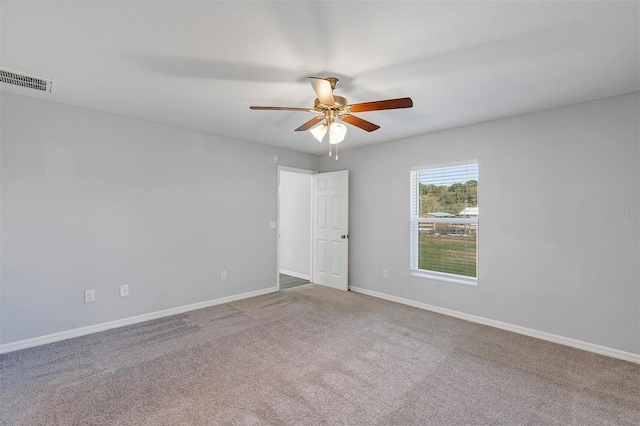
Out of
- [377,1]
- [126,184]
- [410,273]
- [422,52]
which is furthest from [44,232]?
[410,273]

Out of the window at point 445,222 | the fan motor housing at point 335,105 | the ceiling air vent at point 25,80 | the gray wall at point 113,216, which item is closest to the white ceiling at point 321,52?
the ceiling air vent at point 25,80

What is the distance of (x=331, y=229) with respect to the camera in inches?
209

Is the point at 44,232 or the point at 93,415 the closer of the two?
the point at 93,415

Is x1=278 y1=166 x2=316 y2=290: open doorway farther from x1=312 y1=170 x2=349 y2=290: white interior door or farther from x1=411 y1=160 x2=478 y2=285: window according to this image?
x1=411 y1=160 x2=478 y2=285: window

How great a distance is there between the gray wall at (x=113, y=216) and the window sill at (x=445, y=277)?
2453 millimetres

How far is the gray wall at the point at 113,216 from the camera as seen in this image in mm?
2879

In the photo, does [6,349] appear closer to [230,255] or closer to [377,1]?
[230,255]

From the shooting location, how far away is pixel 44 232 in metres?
2.99

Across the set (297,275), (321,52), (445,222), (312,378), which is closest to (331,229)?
(297,275)

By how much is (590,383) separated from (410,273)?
2.17m

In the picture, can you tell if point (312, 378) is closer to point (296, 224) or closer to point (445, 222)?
point (445, 222)

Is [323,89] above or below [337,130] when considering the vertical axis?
above

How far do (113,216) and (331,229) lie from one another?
3.21 m

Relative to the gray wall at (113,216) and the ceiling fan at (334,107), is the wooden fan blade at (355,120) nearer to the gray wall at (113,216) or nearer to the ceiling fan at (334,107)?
the ceiling fan at (334,107)
